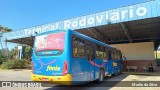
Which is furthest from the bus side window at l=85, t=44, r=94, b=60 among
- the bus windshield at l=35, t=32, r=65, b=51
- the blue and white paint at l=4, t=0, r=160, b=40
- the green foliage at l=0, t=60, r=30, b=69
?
the green foliage at l=0, t=60, r=30, b=69

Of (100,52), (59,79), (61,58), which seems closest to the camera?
(59,79)

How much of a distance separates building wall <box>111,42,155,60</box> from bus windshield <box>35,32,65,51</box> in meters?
19.5

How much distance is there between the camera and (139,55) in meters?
26.5

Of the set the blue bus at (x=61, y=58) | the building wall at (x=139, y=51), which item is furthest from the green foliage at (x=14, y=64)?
the blue bus at (x=61, y=58)

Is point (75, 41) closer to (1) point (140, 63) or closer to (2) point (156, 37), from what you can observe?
(1) point (140, 63)

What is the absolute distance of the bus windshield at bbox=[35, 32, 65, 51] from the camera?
911 cm

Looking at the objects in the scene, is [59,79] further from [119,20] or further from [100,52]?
[119,20]

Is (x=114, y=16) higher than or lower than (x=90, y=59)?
higher

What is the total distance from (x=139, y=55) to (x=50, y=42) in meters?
19.8

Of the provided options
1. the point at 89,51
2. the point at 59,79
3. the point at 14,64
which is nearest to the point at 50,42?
the point at 59,79

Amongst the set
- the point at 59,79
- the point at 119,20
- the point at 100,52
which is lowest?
the point at 59,79

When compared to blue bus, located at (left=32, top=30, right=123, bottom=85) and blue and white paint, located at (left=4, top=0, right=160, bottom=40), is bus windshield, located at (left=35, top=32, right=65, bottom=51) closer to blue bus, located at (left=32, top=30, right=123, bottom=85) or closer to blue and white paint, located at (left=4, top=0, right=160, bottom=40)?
blue bus, located at (left=32, top=30, right=123, bottom=85)

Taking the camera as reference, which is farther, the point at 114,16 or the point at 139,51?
the point at 139,51

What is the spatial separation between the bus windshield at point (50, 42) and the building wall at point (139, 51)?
19.5 meters
